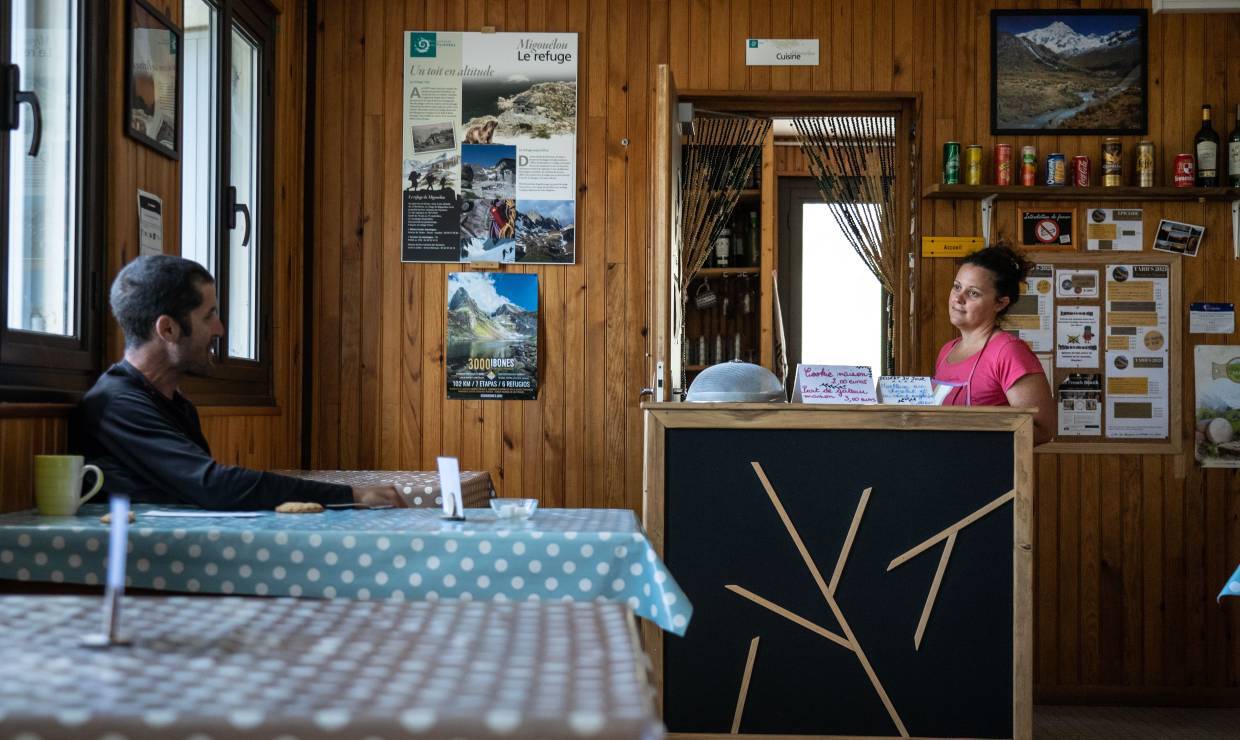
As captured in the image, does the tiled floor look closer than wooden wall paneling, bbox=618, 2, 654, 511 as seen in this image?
Yes

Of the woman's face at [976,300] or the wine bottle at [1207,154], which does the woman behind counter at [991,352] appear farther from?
the wine bottle at [1207,154]

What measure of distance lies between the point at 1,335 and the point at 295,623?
154 centimetres

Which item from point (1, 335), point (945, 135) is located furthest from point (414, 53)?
point (1, 335)

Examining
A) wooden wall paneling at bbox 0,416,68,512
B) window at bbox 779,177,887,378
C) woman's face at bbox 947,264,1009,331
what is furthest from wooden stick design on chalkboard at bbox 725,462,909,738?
window at bbox 779,177,887,378

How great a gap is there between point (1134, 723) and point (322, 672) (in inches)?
143

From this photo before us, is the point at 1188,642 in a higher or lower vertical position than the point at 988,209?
lower

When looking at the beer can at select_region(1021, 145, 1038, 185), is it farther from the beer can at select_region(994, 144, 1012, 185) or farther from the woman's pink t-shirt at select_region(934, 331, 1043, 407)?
the woman's pink t-shirt at select_region(934, 331, 1043, 407)

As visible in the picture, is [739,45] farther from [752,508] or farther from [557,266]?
[752,508]

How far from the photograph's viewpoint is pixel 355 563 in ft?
6.44

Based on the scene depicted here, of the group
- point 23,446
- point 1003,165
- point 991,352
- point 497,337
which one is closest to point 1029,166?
point 1003,165

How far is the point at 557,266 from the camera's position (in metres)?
4.34

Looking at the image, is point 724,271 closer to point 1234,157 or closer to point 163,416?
point 1234,157

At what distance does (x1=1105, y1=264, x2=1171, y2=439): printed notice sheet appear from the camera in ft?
14.0

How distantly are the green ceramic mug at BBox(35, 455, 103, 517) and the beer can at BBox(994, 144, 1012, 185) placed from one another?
10.6 feet
